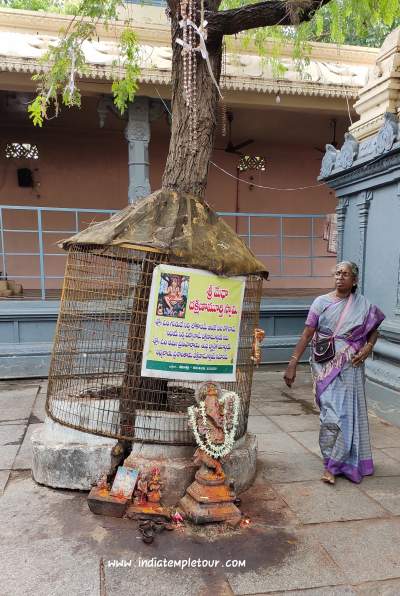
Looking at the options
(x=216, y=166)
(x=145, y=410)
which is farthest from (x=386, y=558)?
(x=216, y=166)

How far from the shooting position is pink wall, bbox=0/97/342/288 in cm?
998

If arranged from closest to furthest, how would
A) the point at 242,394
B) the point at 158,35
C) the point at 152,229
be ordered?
the point at 152,229, the point at 242,394, the point at 158,35

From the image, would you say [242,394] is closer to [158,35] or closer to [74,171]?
[158,35]

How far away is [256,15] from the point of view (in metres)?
3.54

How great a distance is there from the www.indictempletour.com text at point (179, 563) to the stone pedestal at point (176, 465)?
57cm

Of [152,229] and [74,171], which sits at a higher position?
[74,171]

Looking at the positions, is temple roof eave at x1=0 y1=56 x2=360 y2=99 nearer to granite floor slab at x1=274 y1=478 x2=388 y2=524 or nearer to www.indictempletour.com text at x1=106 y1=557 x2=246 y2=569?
granite floor slab at x1=274 y1=478 x2=388 y2=524

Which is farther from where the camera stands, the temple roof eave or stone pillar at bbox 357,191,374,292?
the temple roof eave

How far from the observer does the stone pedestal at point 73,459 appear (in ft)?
11.0

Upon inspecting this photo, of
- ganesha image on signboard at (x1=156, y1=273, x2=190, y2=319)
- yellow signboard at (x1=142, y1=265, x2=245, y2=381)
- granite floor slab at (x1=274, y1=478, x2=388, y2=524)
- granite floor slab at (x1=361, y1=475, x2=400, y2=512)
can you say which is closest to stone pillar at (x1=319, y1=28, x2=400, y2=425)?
granite floor slab at (x1=361, y1=475, x2=400, y2=512)

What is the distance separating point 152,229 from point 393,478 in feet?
9.01

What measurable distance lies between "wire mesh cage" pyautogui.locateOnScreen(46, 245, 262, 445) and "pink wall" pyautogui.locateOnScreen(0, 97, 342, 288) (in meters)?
5.98

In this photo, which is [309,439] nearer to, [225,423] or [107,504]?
[225,423]

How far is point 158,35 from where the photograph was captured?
7.68 meters
